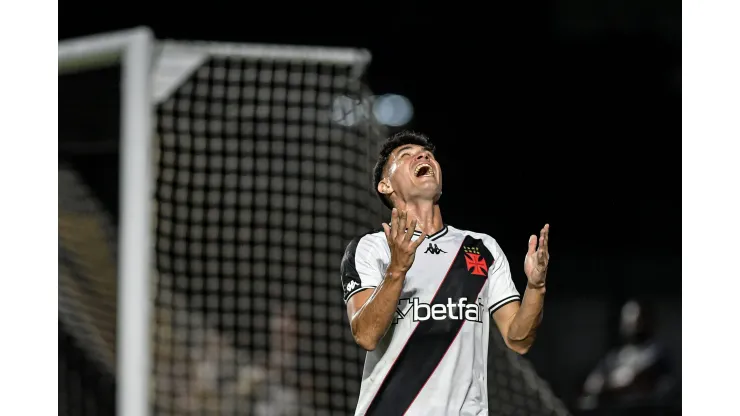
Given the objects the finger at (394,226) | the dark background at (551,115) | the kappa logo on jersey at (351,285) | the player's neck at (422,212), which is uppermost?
the dark background at (551,115)

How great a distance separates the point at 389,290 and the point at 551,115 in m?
9.95

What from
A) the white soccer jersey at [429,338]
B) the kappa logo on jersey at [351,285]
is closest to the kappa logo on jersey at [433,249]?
the white soccer jersey at [429,338]

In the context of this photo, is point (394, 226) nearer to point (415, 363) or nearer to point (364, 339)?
point (364, 339)

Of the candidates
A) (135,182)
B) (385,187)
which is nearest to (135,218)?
(135,182)

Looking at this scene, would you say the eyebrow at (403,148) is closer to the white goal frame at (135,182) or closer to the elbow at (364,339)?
the elbow at (364,339)

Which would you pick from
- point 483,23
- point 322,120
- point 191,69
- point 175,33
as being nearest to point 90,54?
point 191,69

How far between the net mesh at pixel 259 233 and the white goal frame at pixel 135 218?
0.98 m

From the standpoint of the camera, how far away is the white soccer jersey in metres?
3.15

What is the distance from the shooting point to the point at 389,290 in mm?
2943

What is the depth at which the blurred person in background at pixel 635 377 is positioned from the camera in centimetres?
765

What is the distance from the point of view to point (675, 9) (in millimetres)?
11773

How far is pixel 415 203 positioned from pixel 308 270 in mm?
4467

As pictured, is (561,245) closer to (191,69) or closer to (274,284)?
(274,284)

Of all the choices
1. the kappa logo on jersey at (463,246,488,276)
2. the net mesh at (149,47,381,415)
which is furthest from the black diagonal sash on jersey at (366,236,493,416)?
the net mesh at (149,47,381,415)
